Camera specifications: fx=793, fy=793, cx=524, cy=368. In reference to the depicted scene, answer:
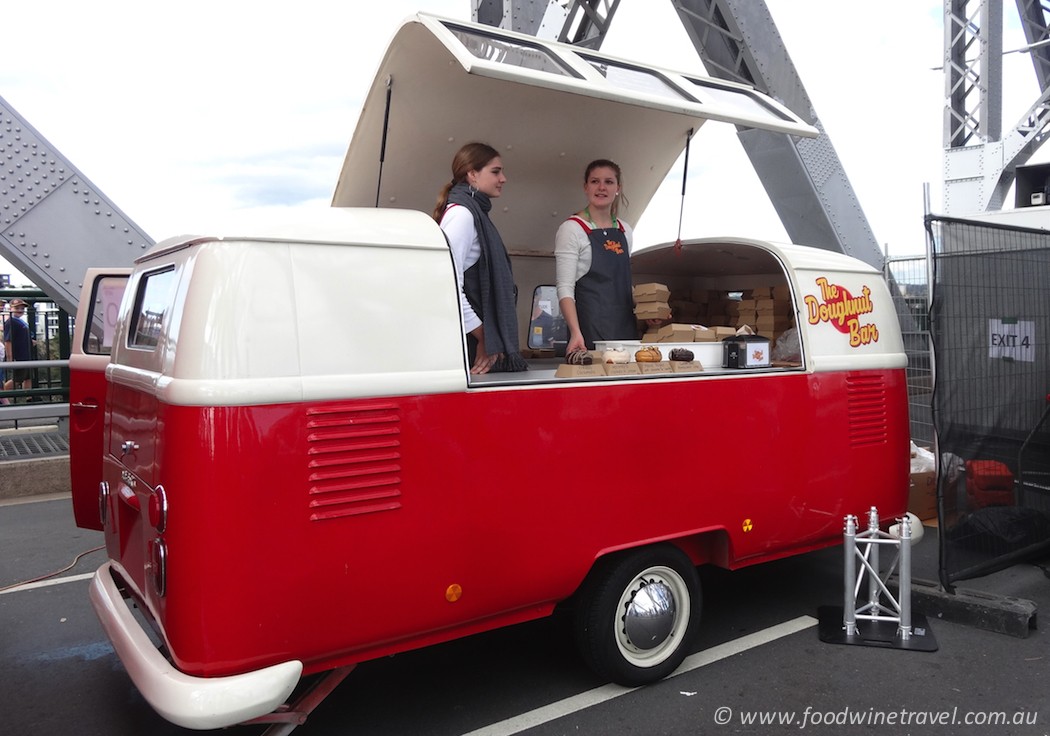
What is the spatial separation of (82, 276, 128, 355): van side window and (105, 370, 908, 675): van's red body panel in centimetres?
148

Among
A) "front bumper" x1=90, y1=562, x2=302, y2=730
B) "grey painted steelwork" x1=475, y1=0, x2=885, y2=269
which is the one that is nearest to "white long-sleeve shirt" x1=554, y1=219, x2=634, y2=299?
"front bumper" x1=90, y1=562, x2=302, y2=730

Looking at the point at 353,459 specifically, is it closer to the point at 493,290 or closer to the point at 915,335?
the point at 493,290

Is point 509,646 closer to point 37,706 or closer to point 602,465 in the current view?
point 602,465

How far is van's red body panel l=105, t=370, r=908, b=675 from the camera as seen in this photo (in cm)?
260

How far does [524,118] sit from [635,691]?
3.09 meters

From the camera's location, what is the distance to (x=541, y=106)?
451cm

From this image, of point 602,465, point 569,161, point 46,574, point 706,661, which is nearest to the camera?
point 602,465

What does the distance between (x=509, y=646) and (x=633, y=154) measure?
10.4 feet

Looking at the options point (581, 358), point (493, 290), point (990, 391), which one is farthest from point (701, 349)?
point (990, 391)

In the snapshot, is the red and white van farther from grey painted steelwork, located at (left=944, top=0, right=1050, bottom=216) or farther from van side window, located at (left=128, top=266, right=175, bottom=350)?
grey painted steelwork, located at (left=944, top=0, right=1050, bottom=216)

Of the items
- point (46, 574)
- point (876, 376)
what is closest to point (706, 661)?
point (876, 376)

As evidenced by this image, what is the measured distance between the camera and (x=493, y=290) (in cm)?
390

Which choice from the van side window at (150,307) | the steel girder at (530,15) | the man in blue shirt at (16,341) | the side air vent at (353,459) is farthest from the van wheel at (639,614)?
the man in blue shirt at (16,341)

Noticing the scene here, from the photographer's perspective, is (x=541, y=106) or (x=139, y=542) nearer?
(x=139, y=542)
